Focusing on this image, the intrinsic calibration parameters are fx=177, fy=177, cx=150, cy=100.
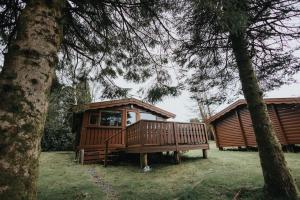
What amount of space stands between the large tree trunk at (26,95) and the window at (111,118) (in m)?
10.0

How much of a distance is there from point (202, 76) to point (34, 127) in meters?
4.88

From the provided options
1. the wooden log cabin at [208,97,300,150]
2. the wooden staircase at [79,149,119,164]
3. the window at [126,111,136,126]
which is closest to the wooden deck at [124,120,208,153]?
the wooden staircase at [79,149,119,164]

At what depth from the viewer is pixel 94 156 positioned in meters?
9.59

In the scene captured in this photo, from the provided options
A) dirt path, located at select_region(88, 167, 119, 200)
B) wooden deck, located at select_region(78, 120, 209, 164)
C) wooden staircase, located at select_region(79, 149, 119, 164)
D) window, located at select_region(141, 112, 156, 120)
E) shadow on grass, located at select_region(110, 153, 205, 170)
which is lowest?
dirt path, located at select_region(88, 167, 119, 200)

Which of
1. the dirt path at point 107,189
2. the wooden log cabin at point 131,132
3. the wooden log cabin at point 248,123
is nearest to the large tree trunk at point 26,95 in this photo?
the dirt path at point 107,189

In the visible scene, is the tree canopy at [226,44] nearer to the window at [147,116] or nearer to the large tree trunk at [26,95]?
the large tree trunk at [26,95]

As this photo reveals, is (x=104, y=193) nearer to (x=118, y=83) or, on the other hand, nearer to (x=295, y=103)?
(x=118, y=83)

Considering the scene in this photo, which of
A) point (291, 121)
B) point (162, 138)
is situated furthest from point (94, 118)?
point (291, 121)

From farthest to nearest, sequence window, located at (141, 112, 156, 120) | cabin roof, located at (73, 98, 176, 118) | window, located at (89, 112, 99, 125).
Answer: window, located at (141, 112, 156, 120) < window, located at (89, 112, 99, 125) < cabin roof, located at (73, 98, 176, 118)

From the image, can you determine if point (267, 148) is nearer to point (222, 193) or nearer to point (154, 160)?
point (222, 193)

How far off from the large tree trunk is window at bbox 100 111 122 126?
10027mm

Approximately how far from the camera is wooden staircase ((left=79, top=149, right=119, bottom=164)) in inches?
361

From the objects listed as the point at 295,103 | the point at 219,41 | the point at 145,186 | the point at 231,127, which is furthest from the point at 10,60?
the point at 231,127

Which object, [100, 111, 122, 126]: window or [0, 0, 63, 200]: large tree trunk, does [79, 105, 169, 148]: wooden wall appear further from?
[0, 0, 63, 200]: large tree trunk
